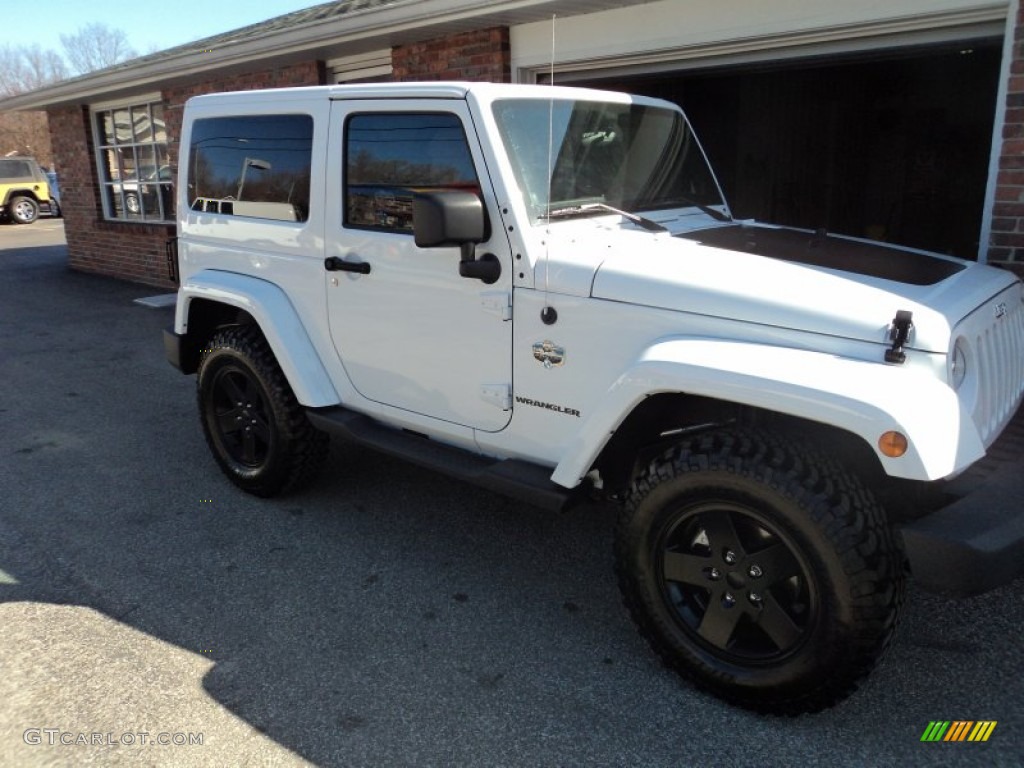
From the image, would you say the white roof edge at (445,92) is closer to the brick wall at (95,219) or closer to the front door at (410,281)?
the front door at (410,281)

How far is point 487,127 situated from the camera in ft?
10.1

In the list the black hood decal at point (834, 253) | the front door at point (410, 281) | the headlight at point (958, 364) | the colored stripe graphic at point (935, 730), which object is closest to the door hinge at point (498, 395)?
the front door at point (410, 281)

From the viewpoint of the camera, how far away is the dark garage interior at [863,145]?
9.73 meters

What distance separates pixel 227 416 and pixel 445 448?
5.16ft

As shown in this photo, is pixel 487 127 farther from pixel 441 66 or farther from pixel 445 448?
pixel 441 66

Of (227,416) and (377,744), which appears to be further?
(227,416)

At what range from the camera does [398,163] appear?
3439 millimetres

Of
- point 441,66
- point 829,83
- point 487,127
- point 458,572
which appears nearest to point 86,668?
point 458,572

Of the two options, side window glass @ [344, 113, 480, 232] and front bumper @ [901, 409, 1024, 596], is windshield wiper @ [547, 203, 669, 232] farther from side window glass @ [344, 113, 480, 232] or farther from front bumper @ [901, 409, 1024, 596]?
front bumper @ [901, 409, 1024, 596]

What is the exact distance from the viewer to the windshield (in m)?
3.14

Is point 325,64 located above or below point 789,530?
above

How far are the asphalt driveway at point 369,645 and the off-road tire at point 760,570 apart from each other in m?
0.18

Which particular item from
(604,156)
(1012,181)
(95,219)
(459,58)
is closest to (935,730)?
(604,156)

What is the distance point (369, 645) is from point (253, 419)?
1.67 m
